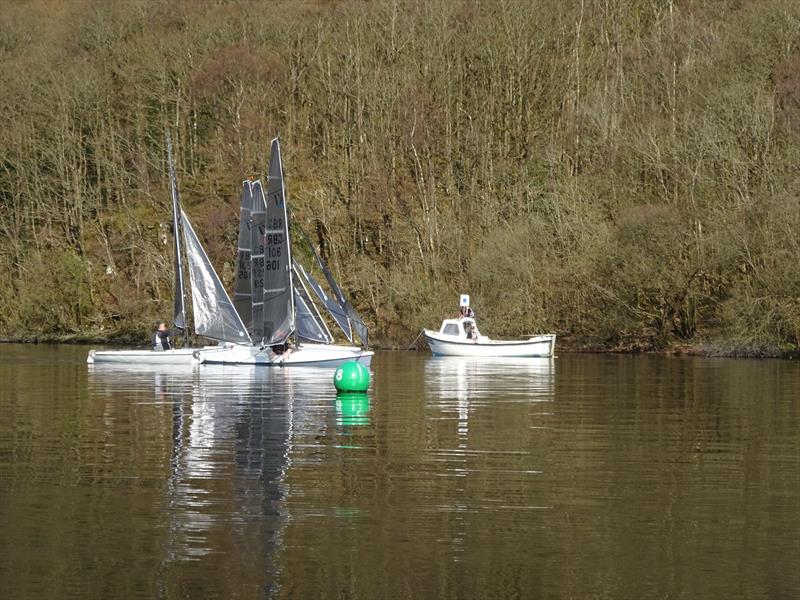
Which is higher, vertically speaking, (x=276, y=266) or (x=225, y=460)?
(x=276, y=266)

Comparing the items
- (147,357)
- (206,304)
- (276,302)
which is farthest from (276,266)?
(147,357)

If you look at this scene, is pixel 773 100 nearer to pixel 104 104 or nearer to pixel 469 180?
pixel 469 180

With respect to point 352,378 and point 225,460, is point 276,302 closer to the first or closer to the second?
point 352,378

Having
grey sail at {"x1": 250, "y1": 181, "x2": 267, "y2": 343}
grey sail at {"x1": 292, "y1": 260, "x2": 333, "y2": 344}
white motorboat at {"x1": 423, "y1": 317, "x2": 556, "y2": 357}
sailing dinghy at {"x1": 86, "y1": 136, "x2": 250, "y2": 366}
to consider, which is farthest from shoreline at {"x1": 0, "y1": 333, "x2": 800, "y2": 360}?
grey sail at {"x1": 250, "y1": 181, "x2": 267, "y2": 343}

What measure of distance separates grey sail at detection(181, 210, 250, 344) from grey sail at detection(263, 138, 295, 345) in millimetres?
3168

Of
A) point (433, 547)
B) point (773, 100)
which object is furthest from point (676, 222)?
point (433, 547)

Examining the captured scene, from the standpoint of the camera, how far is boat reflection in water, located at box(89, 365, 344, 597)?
15.2 m

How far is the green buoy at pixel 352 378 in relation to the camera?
3822 centimetres

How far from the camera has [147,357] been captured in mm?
55688

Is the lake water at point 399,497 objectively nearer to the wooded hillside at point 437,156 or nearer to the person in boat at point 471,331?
the person in boat at point 471,331

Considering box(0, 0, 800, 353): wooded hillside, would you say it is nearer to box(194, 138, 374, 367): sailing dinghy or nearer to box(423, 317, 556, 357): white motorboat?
box(423, 317, 556, 357): white motorboat

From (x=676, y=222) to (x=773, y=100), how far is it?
7.63 m

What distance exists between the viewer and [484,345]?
211 ft

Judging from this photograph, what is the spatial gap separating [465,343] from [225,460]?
1618 inches
